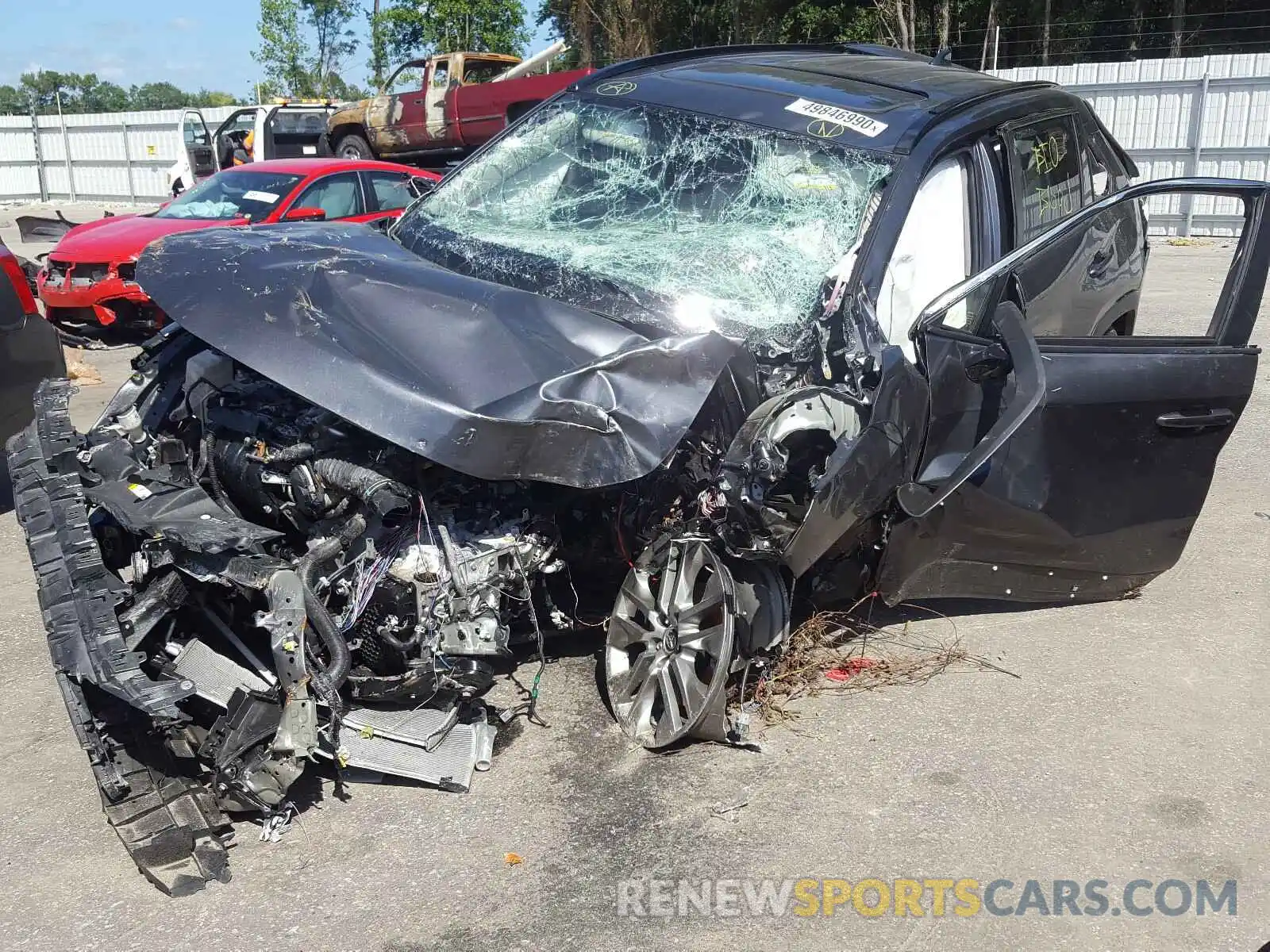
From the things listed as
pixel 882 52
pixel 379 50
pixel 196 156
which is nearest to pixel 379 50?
pixel 379 50

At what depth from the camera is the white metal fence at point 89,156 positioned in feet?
84.6

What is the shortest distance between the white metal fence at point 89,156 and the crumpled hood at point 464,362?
23628 mm

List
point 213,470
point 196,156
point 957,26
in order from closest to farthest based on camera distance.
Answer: point 213,470, point 196,156, point 957,26

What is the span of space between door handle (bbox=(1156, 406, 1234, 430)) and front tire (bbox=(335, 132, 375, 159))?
15.8 meters

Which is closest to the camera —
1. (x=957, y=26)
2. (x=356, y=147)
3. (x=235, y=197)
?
(x=235, y=197)

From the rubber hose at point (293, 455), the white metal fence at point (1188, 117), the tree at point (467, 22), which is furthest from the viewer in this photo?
the tree at point (467, 22)

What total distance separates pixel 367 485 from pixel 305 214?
735 cm

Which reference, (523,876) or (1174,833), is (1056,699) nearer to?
(1174,833)

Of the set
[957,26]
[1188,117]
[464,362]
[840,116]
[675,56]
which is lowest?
[464,362]

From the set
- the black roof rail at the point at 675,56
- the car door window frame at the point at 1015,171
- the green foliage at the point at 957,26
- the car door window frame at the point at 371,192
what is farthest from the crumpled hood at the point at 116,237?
the green foliage at the point at 957,26

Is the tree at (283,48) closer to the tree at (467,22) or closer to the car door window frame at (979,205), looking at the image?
the tree at (467,22)

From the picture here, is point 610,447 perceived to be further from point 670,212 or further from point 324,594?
point 670,212

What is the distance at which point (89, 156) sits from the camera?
2738cm

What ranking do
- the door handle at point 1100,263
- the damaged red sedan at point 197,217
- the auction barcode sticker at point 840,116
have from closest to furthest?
the auction barcode sticker at point 840,116, the door handle at point 1100,263, the damaged red sedan at point 197,217
